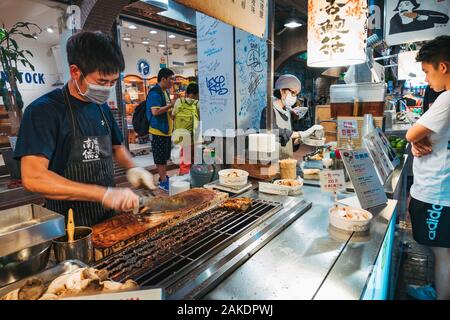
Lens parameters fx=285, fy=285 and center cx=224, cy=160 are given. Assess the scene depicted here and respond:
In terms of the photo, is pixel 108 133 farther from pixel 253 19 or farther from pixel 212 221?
pixel 253 19

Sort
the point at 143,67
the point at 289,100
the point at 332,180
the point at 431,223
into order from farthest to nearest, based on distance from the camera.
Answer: the point at 143,67 < the point at 289,100 < the point at 431,223 < the point at 332,180

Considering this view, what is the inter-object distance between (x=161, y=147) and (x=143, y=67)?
4961 mm

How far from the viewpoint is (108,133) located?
2.23m

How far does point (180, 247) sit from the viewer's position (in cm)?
153

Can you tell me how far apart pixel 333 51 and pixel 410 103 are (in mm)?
10680

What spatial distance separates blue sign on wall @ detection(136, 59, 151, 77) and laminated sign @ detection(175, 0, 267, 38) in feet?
26.7

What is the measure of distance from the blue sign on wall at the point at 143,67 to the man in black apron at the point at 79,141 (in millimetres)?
8262

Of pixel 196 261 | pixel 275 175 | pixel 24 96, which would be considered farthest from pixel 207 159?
pixel 24 96

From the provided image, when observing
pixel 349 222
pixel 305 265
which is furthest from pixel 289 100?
pixel 305 265

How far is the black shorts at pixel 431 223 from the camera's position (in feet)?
8.72

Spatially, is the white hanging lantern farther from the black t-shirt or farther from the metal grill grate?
the black t-shirt

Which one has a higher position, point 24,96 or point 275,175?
point 24,96

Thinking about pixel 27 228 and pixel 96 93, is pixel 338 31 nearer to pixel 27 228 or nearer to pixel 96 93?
pixel 96 93

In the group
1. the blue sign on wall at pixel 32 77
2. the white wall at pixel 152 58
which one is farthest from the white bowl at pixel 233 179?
the white wall at pixel 152 58
